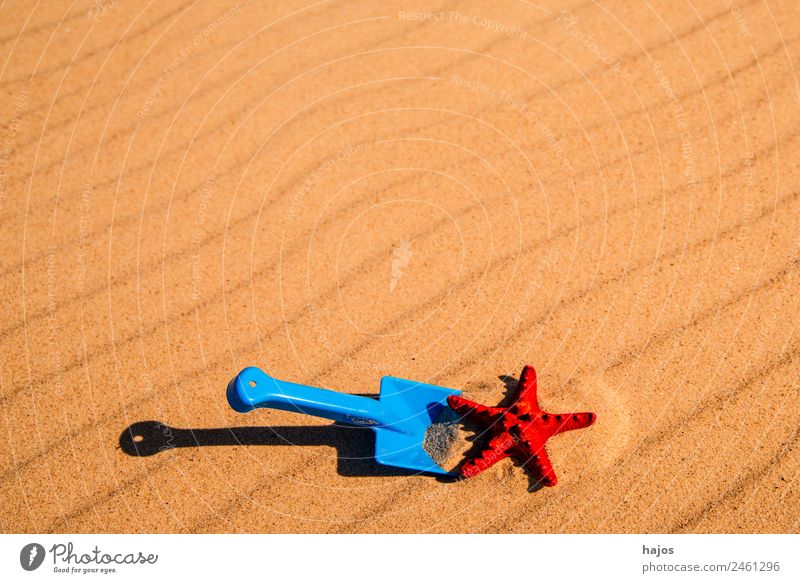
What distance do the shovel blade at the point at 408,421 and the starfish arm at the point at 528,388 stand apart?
23 cm

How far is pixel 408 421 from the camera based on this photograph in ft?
9.98

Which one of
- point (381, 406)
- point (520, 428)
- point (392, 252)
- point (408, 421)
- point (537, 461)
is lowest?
point (537, 461)

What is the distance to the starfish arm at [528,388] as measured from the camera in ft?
10.0

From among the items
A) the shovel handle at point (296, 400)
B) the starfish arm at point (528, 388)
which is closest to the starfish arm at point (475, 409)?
the starfish arm at point (528, 388)

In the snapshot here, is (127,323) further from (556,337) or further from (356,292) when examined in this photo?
(556,337)

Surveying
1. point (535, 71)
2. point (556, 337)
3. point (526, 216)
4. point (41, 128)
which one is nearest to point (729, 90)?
point (535, 71)

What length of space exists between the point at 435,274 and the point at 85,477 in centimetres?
154

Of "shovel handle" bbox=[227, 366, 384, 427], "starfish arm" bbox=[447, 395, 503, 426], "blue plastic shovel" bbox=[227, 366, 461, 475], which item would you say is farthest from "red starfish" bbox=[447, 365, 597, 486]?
"shovel handle" bbox=[227, 366, 384, 427]

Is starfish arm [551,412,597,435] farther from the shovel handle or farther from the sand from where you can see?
the shovel handle

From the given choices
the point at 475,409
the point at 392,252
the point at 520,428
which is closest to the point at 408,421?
the point at 475,409

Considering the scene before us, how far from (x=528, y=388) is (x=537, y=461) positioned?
0.88ft

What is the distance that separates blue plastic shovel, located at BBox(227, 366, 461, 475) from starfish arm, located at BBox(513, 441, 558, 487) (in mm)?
276

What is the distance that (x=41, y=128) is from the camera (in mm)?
4078

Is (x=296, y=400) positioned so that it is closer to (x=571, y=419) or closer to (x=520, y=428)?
(x=520, y=428)
